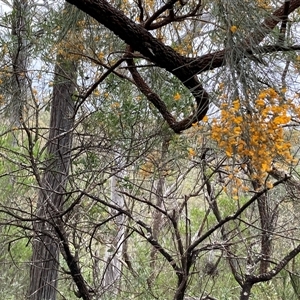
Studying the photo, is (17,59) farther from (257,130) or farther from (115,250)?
(257,130)

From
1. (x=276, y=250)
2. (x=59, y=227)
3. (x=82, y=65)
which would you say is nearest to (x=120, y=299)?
(x=59, y=227)

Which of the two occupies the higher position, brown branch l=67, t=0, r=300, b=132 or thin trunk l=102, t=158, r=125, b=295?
brown branch l=67, t=0, r=300, b=132

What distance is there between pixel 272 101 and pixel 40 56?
5.85ft

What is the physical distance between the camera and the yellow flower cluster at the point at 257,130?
3.60ft

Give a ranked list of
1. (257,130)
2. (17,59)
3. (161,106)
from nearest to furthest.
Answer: (257,130) → (161,106) → (17,59)

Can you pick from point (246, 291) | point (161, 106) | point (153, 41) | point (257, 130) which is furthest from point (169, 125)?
point (257, 130)

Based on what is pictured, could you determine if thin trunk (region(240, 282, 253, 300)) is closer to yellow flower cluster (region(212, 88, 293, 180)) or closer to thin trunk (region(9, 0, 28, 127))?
yellow flower cluster (region(212, 88, 293, 180))

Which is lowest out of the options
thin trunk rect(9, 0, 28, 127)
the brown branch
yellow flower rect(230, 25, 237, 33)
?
yellow flower rect(230, 25, 237, 33)

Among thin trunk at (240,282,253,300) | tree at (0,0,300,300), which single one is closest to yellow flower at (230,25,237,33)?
tree at (0,0,300,300)

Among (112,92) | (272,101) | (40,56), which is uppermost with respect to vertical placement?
(40,56)

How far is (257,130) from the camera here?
3.62 feet

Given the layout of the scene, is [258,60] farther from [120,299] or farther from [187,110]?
[120,299]

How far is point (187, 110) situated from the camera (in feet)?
7.61

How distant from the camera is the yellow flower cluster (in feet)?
3.60
